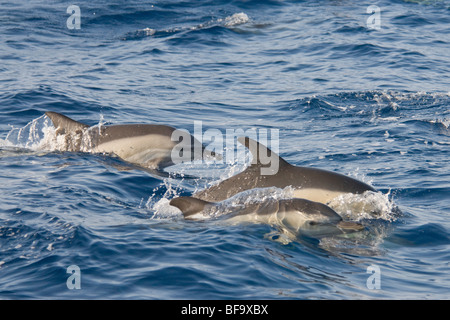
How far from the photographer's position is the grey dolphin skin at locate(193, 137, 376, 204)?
8.84 meters

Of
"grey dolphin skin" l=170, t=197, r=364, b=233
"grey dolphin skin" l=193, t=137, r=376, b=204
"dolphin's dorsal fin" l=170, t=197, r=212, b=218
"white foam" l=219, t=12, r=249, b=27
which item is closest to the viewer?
"grey dolphin skin" l=170, t=197, r=364, b=233

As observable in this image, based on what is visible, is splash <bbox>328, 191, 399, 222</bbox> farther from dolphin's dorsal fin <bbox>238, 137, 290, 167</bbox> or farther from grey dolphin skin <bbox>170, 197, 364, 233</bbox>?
dolphin's dorsal fin <bbox>238, 137, 290, 167</bbox>

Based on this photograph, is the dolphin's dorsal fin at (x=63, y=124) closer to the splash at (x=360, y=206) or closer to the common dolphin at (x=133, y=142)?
the common dolphin at (x=133, y=142)

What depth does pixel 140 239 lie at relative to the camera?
25.8ft

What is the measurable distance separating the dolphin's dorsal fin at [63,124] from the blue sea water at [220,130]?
1.86ft

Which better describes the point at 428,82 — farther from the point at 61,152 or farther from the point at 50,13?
the point at 50,13

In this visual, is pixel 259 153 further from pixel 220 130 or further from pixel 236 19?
pixel 236 19

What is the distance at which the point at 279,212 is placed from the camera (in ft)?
27.0

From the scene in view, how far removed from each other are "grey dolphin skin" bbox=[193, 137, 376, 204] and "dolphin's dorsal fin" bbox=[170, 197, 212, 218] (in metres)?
0.69

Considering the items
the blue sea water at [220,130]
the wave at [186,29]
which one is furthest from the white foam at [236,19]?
the blue sea water at [220,130]

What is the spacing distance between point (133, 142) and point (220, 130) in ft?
10.1

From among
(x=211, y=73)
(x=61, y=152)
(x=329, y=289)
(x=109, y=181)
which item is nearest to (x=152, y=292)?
(x=329, y=289)

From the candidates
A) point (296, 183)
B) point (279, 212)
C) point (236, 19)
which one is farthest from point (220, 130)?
point (236, 19)

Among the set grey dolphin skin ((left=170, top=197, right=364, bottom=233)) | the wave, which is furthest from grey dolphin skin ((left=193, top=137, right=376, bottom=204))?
the wave
